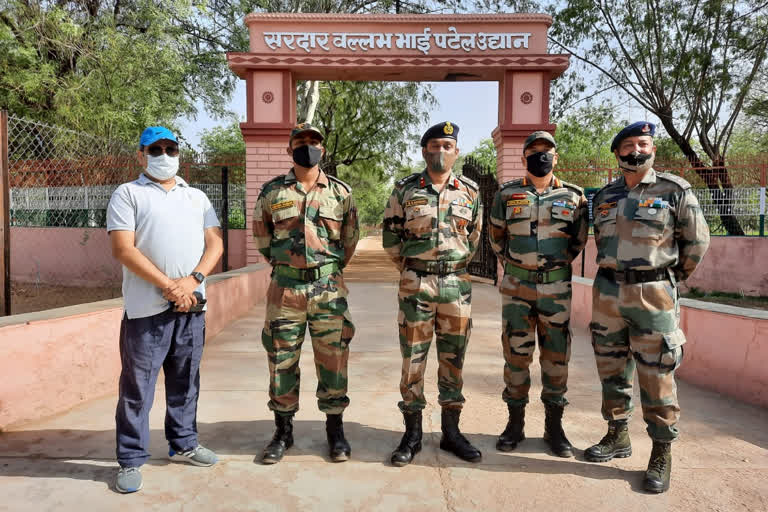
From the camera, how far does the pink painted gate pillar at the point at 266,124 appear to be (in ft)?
27.3

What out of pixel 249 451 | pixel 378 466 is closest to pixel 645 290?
pixel 378 466

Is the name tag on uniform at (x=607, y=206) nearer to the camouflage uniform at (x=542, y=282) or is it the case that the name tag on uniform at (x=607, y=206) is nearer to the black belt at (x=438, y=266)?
the camouflage uniform at (x=542, y=282)

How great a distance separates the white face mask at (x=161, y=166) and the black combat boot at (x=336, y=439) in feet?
5.25

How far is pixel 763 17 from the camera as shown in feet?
36.9

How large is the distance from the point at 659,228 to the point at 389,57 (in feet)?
22.2

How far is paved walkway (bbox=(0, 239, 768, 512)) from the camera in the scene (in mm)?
2328

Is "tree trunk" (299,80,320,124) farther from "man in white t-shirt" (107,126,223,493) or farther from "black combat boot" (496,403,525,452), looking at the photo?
"black combat boot" (496,403,525,452)

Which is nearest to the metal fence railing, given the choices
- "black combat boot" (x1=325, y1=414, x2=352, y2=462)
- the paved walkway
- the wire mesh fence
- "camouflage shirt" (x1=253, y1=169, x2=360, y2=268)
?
the paved walkway

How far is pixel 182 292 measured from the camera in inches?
99.5

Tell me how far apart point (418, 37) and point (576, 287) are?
5090 millimetres

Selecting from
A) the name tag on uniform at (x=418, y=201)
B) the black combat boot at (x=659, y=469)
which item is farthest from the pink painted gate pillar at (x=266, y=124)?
the black combat boot at (x=659, y=469)

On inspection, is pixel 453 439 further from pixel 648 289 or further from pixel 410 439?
pixel 648 289

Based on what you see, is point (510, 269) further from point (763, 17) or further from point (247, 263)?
point (763, 17)

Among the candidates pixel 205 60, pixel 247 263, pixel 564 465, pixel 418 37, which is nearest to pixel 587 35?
pixel 418 37
